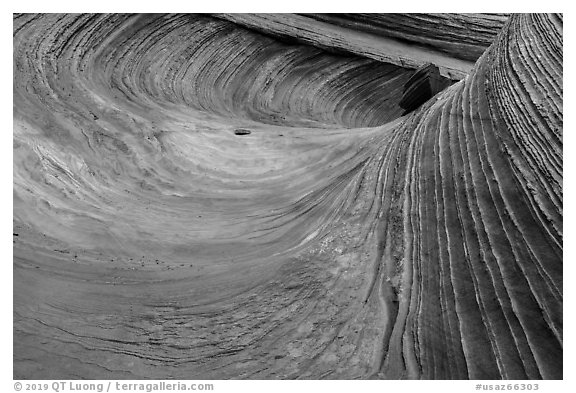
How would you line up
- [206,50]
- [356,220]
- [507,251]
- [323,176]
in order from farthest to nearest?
1. [206,50]
2. [323,176]
3. [356,220]
4. [507,251]

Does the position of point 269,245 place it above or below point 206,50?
below

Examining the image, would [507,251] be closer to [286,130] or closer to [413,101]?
[413,101]

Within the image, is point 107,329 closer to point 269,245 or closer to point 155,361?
point 155,361

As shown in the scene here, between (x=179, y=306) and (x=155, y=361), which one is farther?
(x=179, y=306)

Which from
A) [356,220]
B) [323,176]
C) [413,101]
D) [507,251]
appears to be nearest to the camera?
[507,251]

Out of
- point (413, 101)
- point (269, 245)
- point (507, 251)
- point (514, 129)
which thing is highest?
point (413, 101)

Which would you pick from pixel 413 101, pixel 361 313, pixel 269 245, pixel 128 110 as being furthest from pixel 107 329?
pixel 413 101
